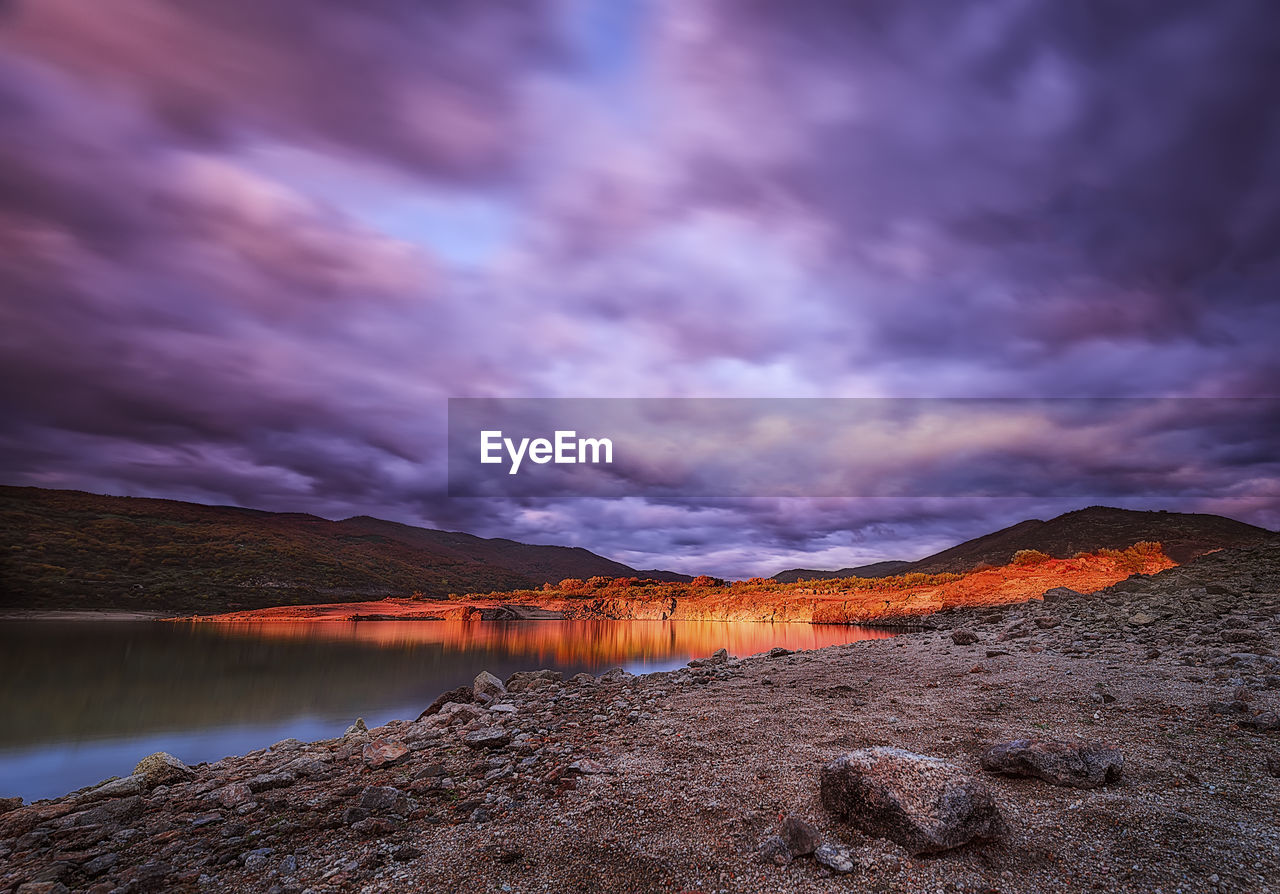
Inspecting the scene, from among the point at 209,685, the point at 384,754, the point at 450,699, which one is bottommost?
the point at 209,685

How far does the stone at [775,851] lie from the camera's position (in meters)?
4.71

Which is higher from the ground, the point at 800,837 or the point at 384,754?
the point at 800,837

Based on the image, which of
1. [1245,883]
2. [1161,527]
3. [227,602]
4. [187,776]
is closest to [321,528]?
[227,602]

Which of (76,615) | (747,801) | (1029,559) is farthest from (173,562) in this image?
(1029,559)

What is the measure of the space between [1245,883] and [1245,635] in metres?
12.6

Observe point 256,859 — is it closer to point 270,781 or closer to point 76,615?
point 270,781

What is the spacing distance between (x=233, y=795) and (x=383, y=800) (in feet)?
8.35

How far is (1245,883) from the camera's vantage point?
385 centimetres

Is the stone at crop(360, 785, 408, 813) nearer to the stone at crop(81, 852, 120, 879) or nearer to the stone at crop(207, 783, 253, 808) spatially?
the stone at crop(207, 783, 253, 808)

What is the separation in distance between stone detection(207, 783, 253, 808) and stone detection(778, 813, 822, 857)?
714 centimetres

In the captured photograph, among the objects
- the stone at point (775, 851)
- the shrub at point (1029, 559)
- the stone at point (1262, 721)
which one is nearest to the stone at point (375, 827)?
the stone at point (775, 851)

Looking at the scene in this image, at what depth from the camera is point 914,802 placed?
188 inches

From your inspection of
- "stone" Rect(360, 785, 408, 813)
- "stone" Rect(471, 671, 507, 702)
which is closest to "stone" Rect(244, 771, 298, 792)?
"stone" Rect(360, 785, 408, 813)

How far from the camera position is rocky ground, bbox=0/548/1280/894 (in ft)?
14.9
